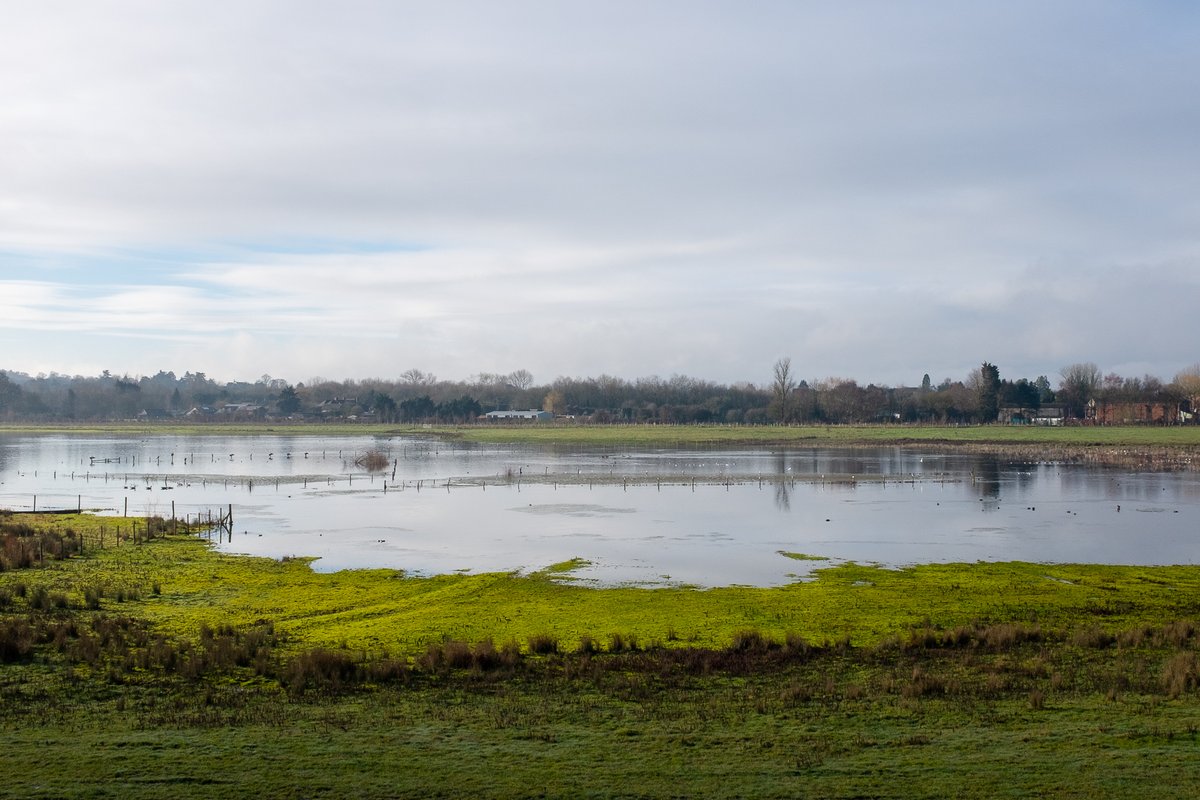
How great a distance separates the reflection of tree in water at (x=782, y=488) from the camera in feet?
150

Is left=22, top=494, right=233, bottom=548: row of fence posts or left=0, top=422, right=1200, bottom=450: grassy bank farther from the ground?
left=0, top=422, right=1200, bottom=450: grassy bank

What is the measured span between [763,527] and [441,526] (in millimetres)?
12474

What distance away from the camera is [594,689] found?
13.7 meters

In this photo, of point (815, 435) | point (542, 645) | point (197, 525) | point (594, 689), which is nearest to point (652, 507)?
point (197, 525)

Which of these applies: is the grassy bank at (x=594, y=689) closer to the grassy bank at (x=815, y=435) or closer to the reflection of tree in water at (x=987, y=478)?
the reflection of tree in water at (x=987, y=478)

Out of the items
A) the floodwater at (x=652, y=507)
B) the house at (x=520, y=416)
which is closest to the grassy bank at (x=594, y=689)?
the floodwater at (x=652, y=507)

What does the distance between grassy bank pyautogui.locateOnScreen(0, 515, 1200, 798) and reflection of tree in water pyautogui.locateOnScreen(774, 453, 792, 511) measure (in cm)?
2121

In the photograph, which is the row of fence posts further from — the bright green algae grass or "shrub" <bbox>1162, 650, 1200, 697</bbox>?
"shrub" <bbox>1162, 650, 1200, 697</bbox>

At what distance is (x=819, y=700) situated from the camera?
12.8m

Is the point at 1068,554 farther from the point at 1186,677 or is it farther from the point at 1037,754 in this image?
the point at 1037,754

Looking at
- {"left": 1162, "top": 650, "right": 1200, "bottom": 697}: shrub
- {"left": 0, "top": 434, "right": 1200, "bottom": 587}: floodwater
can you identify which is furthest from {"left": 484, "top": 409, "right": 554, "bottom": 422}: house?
{"left": 1162, "top": 650, "right": 1200, "bottom": 697}: shrub

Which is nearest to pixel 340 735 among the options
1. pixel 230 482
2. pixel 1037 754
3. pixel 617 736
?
pixel 617 736

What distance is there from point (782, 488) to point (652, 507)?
1194 cm

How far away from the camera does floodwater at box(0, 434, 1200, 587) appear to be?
30453mm
